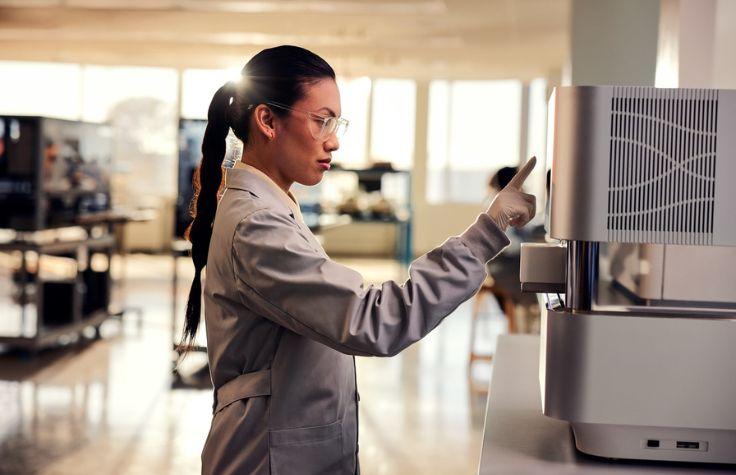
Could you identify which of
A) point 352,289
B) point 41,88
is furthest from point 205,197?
point 41,88

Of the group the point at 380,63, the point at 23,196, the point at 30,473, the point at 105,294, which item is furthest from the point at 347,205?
the point at 30,473

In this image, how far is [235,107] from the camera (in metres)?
1.43

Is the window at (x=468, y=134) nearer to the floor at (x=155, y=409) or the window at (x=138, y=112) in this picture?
the window at (x=138, y=112)

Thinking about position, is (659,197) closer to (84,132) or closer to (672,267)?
(672,267)

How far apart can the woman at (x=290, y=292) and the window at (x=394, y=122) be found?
517 inches

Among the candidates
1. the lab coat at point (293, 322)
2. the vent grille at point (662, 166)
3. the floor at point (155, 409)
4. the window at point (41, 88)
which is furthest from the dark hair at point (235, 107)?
the window at point (41, 88)

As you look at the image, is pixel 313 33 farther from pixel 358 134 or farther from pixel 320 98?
pixel 320 98

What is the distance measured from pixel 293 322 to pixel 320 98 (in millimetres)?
342

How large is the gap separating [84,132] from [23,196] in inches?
35.3

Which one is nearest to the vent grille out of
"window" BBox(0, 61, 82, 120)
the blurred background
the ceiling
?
the blurred background

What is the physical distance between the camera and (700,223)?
1254mm

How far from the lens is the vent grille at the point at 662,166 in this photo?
1252mm

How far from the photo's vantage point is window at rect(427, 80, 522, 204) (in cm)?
1452

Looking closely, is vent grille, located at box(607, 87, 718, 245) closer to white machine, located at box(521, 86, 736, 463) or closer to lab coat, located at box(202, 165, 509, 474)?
white machine, located at box(521, 86, 736, 463)
